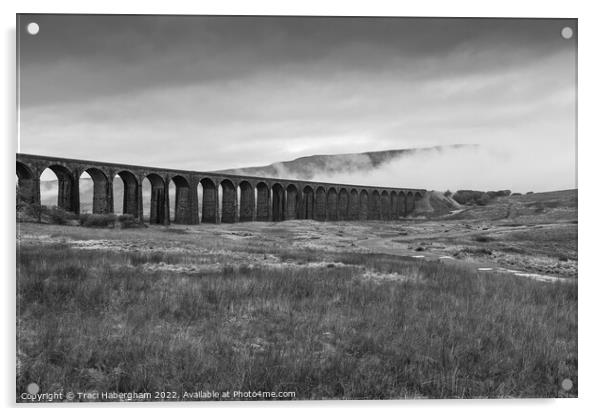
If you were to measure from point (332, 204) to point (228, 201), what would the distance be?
25.3ft

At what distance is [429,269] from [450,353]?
3.23 meters

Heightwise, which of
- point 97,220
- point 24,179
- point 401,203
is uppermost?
point 24,179

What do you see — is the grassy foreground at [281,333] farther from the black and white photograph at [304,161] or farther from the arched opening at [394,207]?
the arched opening at [394,207]

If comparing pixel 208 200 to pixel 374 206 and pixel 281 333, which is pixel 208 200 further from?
pixel 281 333

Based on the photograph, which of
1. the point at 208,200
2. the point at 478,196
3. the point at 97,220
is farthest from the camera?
the point at 208,200

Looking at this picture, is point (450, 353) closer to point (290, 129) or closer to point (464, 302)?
point (464, 302)

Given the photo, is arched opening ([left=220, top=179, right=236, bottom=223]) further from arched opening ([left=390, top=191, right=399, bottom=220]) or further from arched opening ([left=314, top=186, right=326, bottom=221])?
arched opening ([left=390, top=191, right=399, bottom=220])

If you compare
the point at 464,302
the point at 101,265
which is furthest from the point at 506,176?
the point at 101,265

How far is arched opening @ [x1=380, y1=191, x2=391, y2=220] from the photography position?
10.5m

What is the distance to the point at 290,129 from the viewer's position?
21.8 feet

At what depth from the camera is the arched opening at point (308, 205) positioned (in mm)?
11855

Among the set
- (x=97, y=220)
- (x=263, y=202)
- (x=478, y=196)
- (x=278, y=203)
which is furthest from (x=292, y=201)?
(x=478, y=196)

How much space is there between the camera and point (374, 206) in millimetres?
10406

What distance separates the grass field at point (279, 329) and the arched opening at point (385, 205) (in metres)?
3.90
